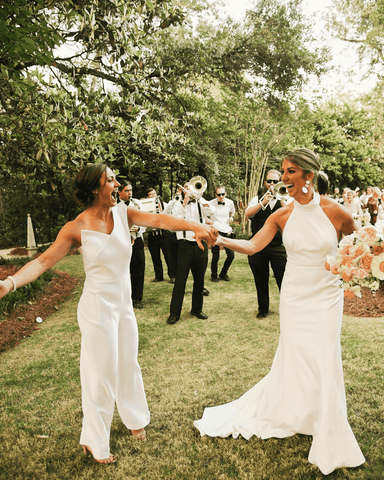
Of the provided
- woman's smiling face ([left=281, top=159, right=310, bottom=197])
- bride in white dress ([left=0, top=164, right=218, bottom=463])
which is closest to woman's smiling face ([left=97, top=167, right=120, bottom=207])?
bride in white dress ([left=0, top=164, right=218, bottom=463])

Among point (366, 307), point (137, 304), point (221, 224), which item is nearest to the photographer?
point (366, 307)

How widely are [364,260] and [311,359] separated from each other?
3.93ft

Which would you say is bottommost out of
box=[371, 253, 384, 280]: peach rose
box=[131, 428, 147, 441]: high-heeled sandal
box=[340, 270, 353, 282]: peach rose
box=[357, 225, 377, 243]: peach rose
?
box=[131, 428, 147, 441]: high-heeled sandal

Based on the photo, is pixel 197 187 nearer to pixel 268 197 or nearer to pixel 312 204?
pixel 268 197

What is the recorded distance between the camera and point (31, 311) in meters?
7.94

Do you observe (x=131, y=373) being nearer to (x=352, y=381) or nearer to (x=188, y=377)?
(x=188, y=377)

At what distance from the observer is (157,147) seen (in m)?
7.79

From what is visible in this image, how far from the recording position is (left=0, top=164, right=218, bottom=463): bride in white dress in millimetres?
3049

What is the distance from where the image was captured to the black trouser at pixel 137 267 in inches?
321

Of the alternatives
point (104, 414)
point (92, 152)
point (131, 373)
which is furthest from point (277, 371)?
point (92, 152)

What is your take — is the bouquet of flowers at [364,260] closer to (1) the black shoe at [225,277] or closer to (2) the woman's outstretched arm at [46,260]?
(2) the woman's outstretched arm at [46,260]

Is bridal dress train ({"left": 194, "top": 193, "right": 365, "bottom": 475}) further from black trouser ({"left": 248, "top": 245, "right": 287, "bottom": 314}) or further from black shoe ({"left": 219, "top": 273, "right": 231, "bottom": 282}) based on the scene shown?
black shoe ({"left": 219, "top": 273, "right": 231, "bottom": 282})

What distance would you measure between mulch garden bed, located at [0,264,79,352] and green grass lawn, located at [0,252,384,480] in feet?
0.81

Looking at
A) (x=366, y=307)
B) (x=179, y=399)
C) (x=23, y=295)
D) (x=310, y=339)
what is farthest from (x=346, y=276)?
(x=23, y=295)
